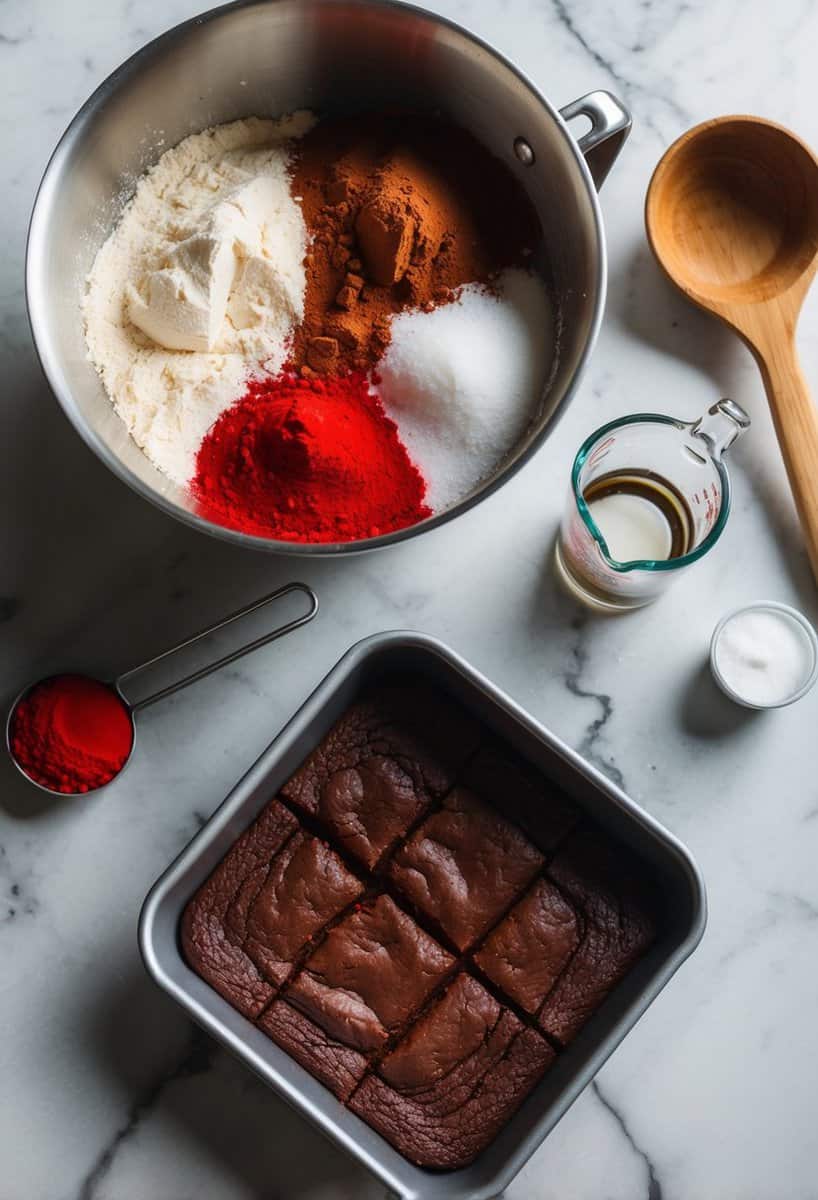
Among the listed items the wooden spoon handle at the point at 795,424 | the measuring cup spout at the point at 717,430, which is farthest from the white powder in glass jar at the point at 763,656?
the measuring cup spout at the point at 717,430

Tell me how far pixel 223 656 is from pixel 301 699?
0.17m

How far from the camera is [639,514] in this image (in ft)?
6.76

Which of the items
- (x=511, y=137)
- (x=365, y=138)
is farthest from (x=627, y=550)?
(x=365, y=138)

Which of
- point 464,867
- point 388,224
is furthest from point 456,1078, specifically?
point 388,224

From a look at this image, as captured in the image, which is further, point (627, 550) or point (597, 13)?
point (597, 13)

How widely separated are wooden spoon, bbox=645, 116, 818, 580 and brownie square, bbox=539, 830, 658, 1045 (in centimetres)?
70

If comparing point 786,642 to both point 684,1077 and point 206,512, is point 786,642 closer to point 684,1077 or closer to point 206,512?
point 684,1077

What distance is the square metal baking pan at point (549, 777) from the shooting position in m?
1.73

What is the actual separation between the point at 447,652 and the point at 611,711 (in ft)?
1.46

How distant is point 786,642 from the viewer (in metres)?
2.05

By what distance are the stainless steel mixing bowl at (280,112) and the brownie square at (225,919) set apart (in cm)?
57

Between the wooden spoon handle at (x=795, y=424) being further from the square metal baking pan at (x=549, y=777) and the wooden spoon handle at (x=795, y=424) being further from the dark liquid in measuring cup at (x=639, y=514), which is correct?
the square metal baking pan at (x=549, y=777)

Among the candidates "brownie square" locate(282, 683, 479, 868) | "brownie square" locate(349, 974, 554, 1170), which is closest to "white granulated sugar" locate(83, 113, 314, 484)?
"brownie square" locate(282, 683, 479, 868)

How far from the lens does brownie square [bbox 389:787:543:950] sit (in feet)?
6.27
